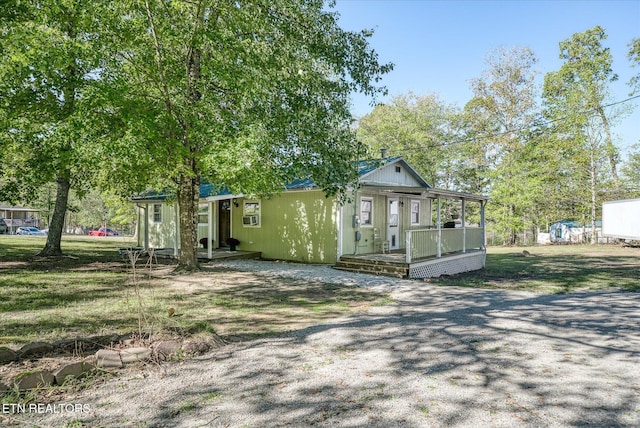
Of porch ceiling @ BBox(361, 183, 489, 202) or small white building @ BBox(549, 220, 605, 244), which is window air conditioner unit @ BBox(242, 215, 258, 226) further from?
small white building @ BBox(549, 220, 605, 244)

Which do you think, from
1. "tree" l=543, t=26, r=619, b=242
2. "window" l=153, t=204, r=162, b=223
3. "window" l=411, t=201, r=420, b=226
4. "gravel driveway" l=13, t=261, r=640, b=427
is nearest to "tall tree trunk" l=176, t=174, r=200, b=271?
"gravel driveway" l=13, t=261, r=640, b=427

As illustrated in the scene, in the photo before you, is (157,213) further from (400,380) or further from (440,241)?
(400,380)

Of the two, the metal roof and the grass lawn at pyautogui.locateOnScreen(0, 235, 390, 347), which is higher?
the metal roof

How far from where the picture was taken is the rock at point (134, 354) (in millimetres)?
3988

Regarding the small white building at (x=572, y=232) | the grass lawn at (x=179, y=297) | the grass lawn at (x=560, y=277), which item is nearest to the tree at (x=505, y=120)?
the small white building at (x=572, y=232)

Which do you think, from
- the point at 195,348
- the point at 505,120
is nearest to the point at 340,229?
the point at 195,348

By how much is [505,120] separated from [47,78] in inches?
1191

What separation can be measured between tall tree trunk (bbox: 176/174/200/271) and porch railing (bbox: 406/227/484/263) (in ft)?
21.1

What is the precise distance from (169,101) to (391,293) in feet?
23.6

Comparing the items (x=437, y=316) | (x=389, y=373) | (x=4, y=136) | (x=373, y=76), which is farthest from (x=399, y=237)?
(x=4, y=136)

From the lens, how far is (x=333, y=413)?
10.0 feet

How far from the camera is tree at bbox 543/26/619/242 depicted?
25844 mm

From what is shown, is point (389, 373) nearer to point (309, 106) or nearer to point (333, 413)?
point (333, 413)

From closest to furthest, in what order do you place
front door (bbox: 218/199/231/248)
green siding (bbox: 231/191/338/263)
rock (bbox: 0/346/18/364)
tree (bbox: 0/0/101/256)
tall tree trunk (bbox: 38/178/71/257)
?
rock (bbox: 0/346/18/364) < tree (bbox: 0/0/101/256) < green siding (bbox: 231/191/338/263) < tall tree trunk (bbox: 38/178/71/257) < front door (bbox: 218/199/231/248)
